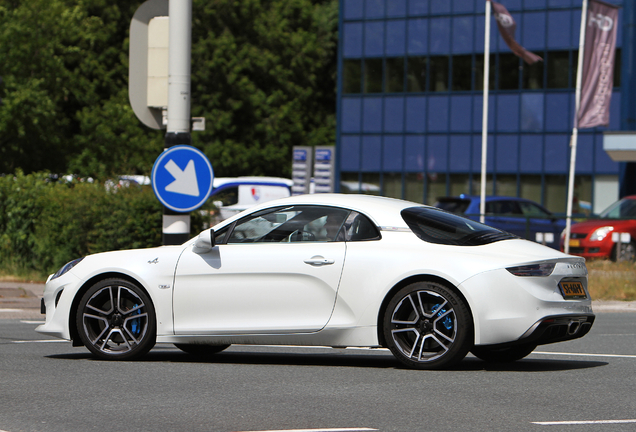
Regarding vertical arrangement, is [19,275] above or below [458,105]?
below

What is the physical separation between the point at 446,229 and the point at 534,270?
802 mm

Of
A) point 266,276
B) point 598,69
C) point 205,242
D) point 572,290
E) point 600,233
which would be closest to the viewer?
point 572,290

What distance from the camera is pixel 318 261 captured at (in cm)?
776

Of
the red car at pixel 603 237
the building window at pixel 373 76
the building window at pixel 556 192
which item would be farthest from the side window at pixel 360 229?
the building window at pixel 373 76

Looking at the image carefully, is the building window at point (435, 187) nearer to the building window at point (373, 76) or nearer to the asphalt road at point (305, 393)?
the building window at point (373, 76)

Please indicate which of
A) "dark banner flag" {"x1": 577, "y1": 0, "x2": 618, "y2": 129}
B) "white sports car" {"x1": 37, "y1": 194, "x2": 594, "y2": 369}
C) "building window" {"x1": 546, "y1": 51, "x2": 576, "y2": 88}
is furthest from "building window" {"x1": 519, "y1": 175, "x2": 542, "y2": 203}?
"white sports car" {"x1": 37, "y1": 194, "x2": 594, "y2": 369}

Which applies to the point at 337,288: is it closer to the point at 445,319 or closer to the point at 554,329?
the point at 445,319

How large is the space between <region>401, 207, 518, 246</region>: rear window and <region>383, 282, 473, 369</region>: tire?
1.49 feet

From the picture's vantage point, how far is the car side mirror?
313 inches

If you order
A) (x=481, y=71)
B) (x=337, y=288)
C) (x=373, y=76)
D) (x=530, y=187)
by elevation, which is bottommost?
(x=530, y=187)

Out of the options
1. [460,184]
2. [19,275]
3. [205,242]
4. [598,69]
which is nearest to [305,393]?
[205,242]

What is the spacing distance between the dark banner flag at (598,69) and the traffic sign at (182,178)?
2064 centimetres

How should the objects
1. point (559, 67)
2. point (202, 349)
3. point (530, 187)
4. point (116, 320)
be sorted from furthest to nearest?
point (530, 187) → point (559, 67) → point (202, 349) → point (116, 320)

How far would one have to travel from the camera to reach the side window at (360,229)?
25.8ft
